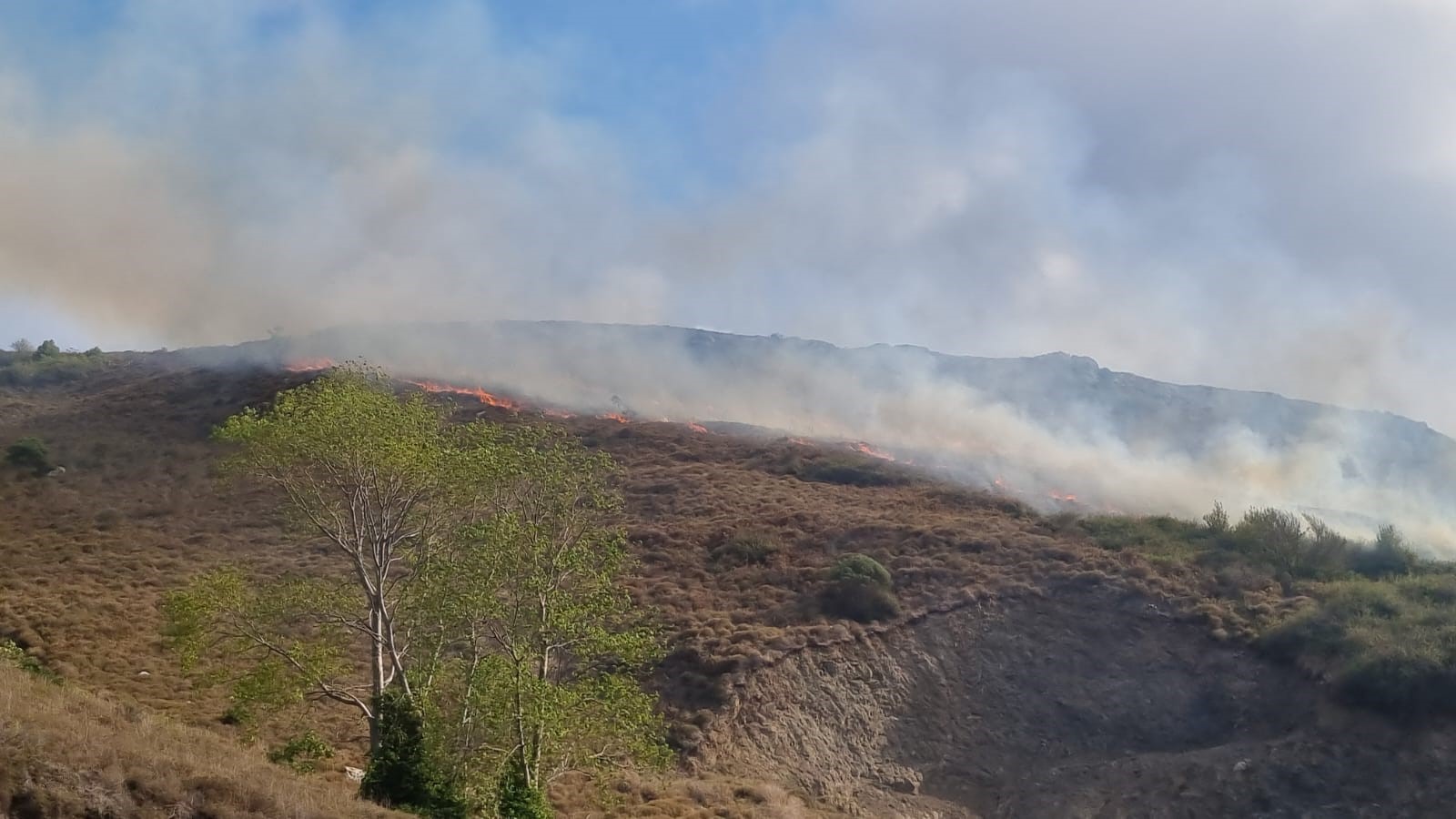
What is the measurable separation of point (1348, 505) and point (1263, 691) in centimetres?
Result: 3339

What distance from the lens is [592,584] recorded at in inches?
829

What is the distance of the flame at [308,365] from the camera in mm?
69812

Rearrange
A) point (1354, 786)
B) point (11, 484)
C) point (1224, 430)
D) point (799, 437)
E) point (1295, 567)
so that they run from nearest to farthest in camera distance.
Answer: point (1354, 786)
point (1295, 567)
point (11, 484)
point (799, 437)
point (1224, 430)

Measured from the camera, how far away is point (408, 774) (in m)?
18.4

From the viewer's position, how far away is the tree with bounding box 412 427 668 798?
1875 cm

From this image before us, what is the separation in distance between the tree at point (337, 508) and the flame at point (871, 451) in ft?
138

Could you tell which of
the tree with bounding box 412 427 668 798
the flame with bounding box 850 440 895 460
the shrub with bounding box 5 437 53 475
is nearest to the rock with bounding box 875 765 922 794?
the tree with bounding box 412 427 668 798

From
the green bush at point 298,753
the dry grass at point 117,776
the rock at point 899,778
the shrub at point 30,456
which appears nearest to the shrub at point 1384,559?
the rock at point 899,778

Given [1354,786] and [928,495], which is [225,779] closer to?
[1354,786]

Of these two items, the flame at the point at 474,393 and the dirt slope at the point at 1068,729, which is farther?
the flame at the point at 474,393

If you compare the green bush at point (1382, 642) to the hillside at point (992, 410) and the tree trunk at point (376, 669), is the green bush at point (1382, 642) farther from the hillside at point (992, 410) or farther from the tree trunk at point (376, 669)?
the tree trunk at point (376, 669)

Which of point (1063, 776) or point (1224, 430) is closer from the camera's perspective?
point (1063, 776)

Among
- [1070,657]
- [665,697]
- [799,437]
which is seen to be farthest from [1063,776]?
[799,437]

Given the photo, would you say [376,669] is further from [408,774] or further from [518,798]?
[518,798]
